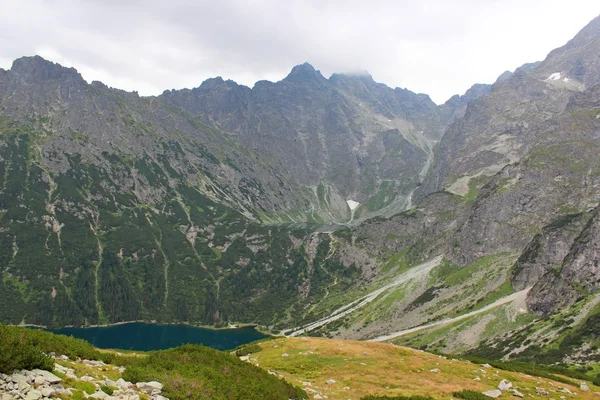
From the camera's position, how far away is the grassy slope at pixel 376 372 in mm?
37969

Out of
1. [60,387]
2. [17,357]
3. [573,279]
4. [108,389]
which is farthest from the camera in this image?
[573,279]

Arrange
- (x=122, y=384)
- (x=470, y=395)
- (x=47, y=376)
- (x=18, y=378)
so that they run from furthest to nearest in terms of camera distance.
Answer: (x=470, y=395)
(x=122, y=384)
(x=47, y=376)
(x=18, y=378)

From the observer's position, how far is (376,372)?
44.0 m

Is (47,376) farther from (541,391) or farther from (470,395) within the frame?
(541,391)

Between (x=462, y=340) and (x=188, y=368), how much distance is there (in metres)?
136

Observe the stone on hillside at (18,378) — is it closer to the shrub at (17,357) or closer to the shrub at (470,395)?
the shrub at (17,357)

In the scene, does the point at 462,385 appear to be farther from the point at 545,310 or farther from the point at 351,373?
the point at 545,310

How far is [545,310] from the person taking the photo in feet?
453

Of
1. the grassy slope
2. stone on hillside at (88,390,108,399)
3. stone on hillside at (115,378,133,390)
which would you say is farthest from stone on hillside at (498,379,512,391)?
stone on hillside at (88,390,108,399)

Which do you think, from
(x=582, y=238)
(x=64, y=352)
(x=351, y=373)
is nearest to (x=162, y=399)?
(x=64, y=352)

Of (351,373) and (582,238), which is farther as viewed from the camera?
(582,238)

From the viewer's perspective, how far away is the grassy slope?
38.0m

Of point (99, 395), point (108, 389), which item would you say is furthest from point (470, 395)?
point (99, 395)

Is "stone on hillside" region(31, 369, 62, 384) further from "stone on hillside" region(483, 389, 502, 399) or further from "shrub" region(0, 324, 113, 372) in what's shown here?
"stone on hillside" region(483, 389, 502, 399)
